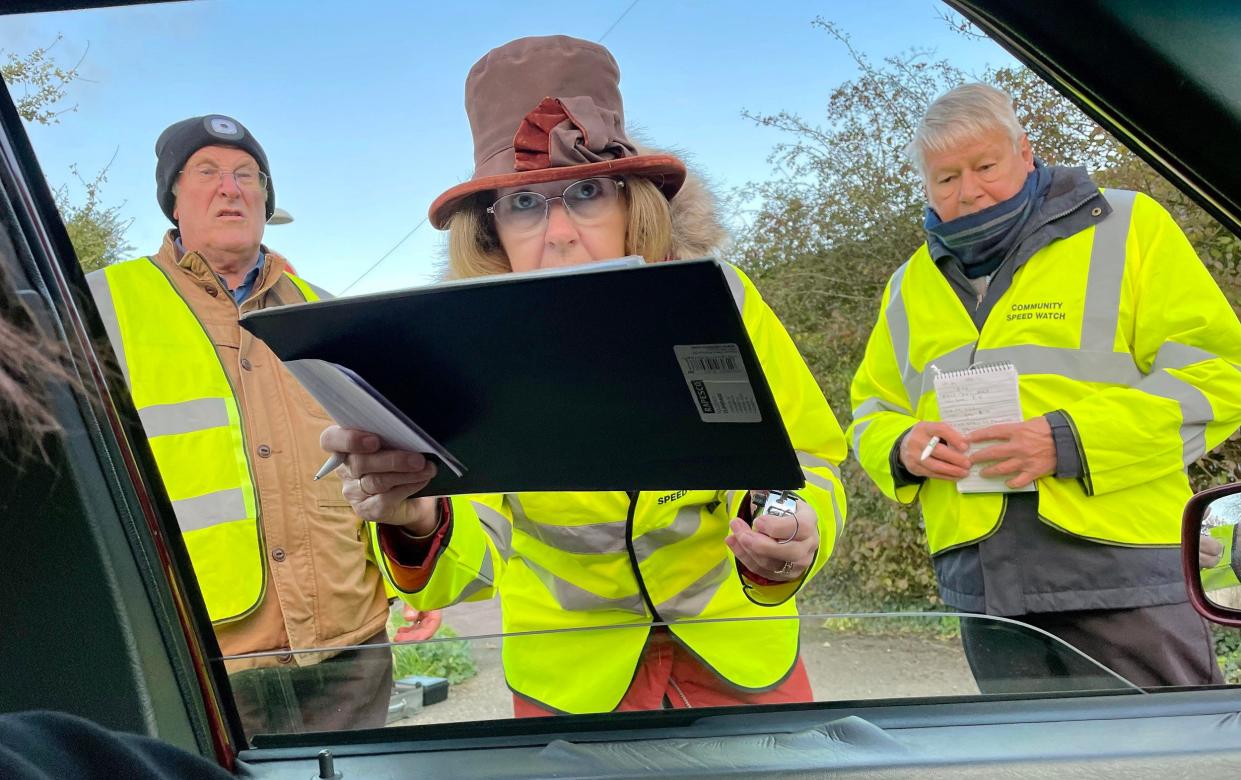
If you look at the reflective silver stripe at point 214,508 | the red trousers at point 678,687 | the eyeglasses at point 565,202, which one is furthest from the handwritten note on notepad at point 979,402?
the reflective silver stripe at point 214,508

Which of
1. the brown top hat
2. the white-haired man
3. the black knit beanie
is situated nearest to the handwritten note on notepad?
the white-haired man

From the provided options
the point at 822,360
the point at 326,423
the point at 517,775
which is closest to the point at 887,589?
the point at 822,360

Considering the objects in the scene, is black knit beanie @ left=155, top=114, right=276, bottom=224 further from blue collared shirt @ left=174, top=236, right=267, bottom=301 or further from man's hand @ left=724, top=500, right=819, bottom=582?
man's hand @ left=724, top=500, right=819, bottom=582

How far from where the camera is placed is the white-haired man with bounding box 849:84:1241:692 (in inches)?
79.1

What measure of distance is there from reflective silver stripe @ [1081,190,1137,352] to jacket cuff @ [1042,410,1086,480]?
0.19 m

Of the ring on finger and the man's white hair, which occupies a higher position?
the man's white hair

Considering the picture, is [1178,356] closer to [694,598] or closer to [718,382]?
[694,598]

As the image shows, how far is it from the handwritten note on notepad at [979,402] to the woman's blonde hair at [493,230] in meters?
0.86

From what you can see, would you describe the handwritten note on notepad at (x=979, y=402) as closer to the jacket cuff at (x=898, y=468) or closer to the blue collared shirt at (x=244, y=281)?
the jacket cuff at (x=898, y=468)

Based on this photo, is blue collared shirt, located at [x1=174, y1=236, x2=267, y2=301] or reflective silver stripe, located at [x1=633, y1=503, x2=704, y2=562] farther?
blue collared shirt, located at [x1=174, y1=236, x2=267, y2=301]

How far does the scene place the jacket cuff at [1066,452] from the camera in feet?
6.64

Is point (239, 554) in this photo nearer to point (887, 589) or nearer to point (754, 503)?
point (754, 503)

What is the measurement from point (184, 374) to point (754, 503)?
993mm

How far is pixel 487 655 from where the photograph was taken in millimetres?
1087
